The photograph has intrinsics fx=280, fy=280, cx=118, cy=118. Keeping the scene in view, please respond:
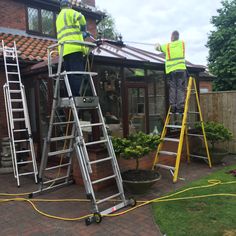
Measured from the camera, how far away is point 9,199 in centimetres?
521

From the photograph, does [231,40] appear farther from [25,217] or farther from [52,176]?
[25,217]

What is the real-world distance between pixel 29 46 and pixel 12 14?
1.79m

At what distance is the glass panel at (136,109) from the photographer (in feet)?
21.9

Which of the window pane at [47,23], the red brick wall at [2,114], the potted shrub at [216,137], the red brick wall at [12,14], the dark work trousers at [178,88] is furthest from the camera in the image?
the window pane at [47,23]

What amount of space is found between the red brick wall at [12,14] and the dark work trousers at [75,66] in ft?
19.4

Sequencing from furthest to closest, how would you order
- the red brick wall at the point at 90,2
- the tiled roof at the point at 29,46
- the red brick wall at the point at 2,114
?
the red brick wall at the point at 90,2, the tiled roof at the point at 29,46, the red brick wall at the point at 2,114

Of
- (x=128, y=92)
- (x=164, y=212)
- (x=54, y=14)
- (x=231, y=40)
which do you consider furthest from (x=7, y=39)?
(x=231, y=40)

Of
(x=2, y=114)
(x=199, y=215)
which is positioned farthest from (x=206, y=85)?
(x=199, y=215)

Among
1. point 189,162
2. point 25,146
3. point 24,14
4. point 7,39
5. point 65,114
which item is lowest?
point 189,162

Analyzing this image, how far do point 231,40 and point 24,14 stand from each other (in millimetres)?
9527

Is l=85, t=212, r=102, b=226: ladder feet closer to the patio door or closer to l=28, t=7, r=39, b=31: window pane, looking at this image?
the patio door

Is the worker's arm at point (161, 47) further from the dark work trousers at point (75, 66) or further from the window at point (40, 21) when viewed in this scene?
the window at point (40, 21)

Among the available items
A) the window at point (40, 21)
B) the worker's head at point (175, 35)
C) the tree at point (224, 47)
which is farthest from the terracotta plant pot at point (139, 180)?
the tree at point (224, 47)

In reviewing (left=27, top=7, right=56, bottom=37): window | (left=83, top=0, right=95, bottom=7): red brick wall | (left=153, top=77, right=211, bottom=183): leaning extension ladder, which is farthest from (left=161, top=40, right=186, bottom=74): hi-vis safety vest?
(left=83, top=0, right=95, bottom=7): red brick wall
